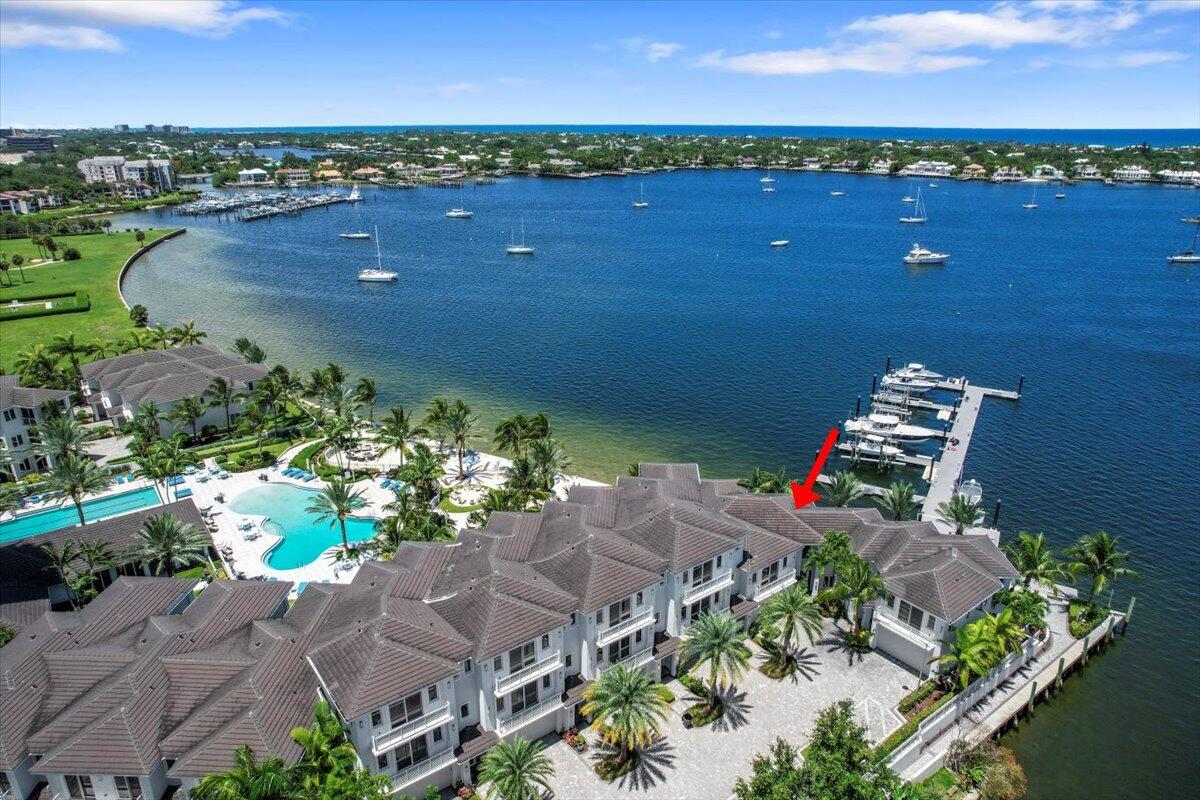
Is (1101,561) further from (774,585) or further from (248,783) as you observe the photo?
(248,783)

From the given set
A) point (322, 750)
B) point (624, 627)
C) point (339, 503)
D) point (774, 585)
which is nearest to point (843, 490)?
point (774, 585)

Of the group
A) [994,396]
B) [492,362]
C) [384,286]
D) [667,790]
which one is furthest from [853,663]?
[384,286]

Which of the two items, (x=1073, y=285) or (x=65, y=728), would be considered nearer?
(x=65, y=728)

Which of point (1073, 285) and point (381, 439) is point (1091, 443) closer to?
point (381, 439)

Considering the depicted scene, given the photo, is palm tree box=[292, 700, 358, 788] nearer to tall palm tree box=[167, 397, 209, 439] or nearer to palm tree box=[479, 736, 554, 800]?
palm tree box=[479, 736, 554, 800]

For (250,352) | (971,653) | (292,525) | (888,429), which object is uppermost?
(250,352)
